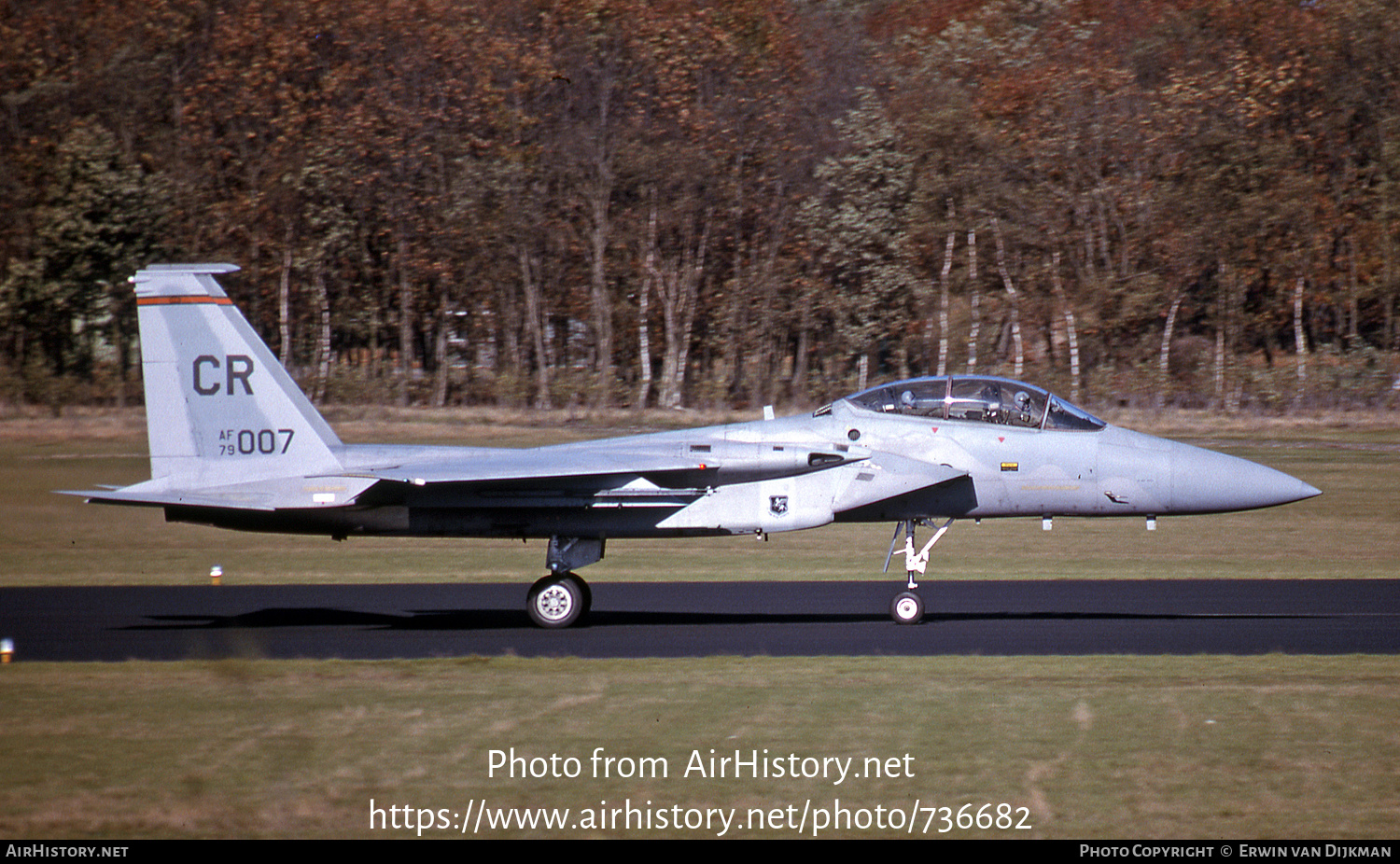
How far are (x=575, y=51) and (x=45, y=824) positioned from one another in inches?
1512

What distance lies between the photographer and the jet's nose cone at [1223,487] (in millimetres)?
13258

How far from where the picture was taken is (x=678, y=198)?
42.1 metres

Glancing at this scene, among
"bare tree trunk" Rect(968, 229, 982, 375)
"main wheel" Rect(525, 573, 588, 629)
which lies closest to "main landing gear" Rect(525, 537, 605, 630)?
"main wheel" Rect(525, 573, 588, 629)

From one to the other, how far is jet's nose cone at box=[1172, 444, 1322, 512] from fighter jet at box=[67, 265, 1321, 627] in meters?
0.02

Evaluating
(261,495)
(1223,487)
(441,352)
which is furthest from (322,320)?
(1223,487)

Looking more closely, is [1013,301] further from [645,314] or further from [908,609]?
[908,609]

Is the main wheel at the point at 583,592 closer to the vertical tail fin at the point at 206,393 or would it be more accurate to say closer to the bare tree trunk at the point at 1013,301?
the vertical tail fin at the point at 206,393

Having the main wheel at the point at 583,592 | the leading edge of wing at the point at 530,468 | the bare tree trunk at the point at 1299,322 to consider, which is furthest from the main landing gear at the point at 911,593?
the bare tree trunk at the point at 1299,322

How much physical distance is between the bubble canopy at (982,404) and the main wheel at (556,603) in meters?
3.61

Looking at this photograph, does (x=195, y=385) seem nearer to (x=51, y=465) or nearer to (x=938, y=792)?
(x=938, y=792)

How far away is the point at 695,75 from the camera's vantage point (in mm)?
42469
